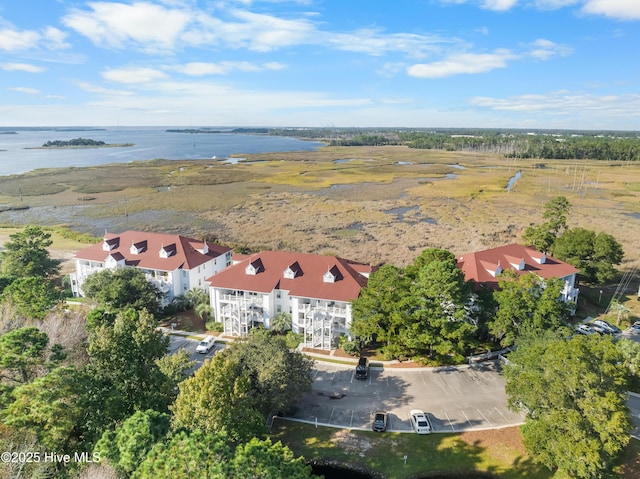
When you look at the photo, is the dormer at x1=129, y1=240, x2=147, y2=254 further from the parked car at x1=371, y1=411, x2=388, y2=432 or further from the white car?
the white car

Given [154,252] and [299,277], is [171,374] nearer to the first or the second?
[299,277]

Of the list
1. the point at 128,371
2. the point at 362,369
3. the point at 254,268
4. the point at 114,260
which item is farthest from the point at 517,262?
the point at 114,260

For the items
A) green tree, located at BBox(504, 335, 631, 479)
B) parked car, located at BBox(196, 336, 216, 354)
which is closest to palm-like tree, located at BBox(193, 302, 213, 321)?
parked car, located at BBox(196, 336, 216, 354)

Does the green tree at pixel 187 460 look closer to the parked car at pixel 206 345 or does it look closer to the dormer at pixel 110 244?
the parked car at pixel 206 345

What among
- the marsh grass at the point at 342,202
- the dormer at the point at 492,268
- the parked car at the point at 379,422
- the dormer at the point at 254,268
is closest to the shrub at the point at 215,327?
the dormer at the point at 254,268

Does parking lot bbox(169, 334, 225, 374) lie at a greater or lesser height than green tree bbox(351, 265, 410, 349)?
lesser

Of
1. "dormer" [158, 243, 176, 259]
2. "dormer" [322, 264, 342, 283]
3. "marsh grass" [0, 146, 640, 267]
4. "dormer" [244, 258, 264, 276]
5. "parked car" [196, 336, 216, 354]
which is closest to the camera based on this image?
"parked car" [196, 336, 216, 354]

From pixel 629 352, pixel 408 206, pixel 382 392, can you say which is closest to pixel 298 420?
pixel 382 392
